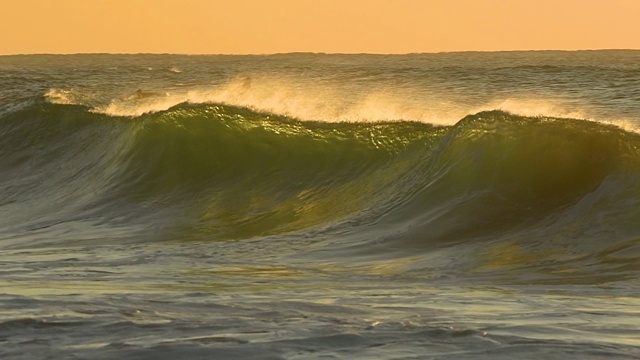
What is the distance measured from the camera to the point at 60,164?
1872cm

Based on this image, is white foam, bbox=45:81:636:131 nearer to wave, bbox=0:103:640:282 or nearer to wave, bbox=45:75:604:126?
wave, bbox=45:75:604:126

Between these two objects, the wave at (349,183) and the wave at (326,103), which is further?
the wave at (326,103)

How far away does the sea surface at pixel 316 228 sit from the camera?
229 inches

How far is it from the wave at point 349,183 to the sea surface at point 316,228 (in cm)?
3

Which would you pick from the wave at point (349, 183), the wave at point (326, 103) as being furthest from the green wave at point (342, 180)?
the wave at point (326, 103)

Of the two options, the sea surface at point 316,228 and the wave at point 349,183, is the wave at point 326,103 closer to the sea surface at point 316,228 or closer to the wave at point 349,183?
the sea surface at point 316,228

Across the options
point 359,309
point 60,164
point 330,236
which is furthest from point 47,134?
point 359,309

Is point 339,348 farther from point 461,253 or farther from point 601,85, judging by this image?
point 601,85

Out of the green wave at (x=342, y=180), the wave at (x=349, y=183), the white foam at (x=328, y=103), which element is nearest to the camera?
the wave at (x=349, y=183)

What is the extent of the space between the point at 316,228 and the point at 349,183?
2195 mm

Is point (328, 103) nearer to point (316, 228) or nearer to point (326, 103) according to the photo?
point (326, 103)

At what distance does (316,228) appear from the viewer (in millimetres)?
11742

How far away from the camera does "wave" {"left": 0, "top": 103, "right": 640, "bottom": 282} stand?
10.5 m

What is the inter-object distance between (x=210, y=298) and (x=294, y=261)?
2639 millimetres
